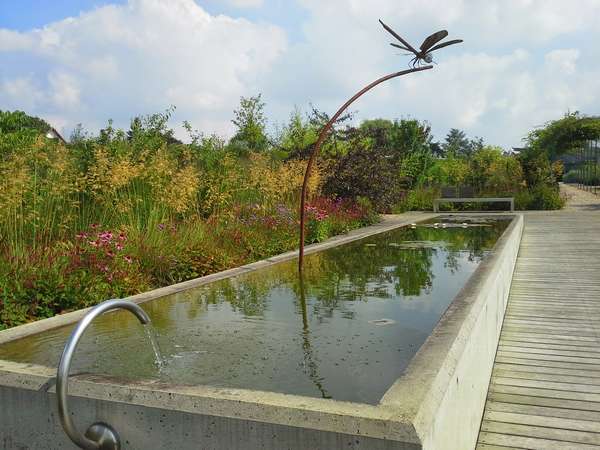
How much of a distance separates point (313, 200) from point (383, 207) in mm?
3110

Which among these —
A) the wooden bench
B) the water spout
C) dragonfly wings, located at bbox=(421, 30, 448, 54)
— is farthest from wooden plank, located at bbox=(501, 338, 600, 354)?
the wooden bench

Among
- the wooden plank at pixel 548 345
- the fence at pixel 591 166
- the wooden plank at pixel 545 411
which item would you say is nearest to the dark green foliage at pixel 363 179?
the wooden plank at pixel 548 345

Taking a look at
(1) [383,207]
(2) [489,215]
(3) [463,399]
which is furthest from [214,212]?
(2) [489,215]

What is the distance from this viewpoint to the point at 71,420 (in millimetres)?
2098

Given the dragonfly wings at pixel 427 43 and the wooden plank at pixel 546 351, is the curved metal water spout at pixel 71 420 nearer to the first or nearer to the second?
the wooden plank at pixel 546 351

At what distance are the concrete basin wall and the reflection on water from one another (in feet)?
1.17

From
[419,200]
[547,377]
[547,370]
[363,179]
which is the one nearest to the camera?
[547,377]

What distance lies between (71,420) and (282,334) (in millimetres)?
1696

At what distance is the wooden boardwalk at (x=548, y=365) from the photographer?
286cm

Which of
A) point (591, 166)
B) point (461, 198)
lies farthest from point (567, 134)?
point (591, 166)

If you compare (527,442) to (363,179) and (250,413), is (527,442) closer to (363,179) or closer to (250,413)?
(250,413)

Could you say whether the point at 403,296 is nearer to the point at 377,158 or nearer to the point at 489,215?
the point at 377,158

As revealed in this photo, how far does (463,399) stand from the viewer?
2508 millimetres

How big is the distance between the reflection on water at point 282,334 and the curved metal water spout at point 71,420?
0.59 m
